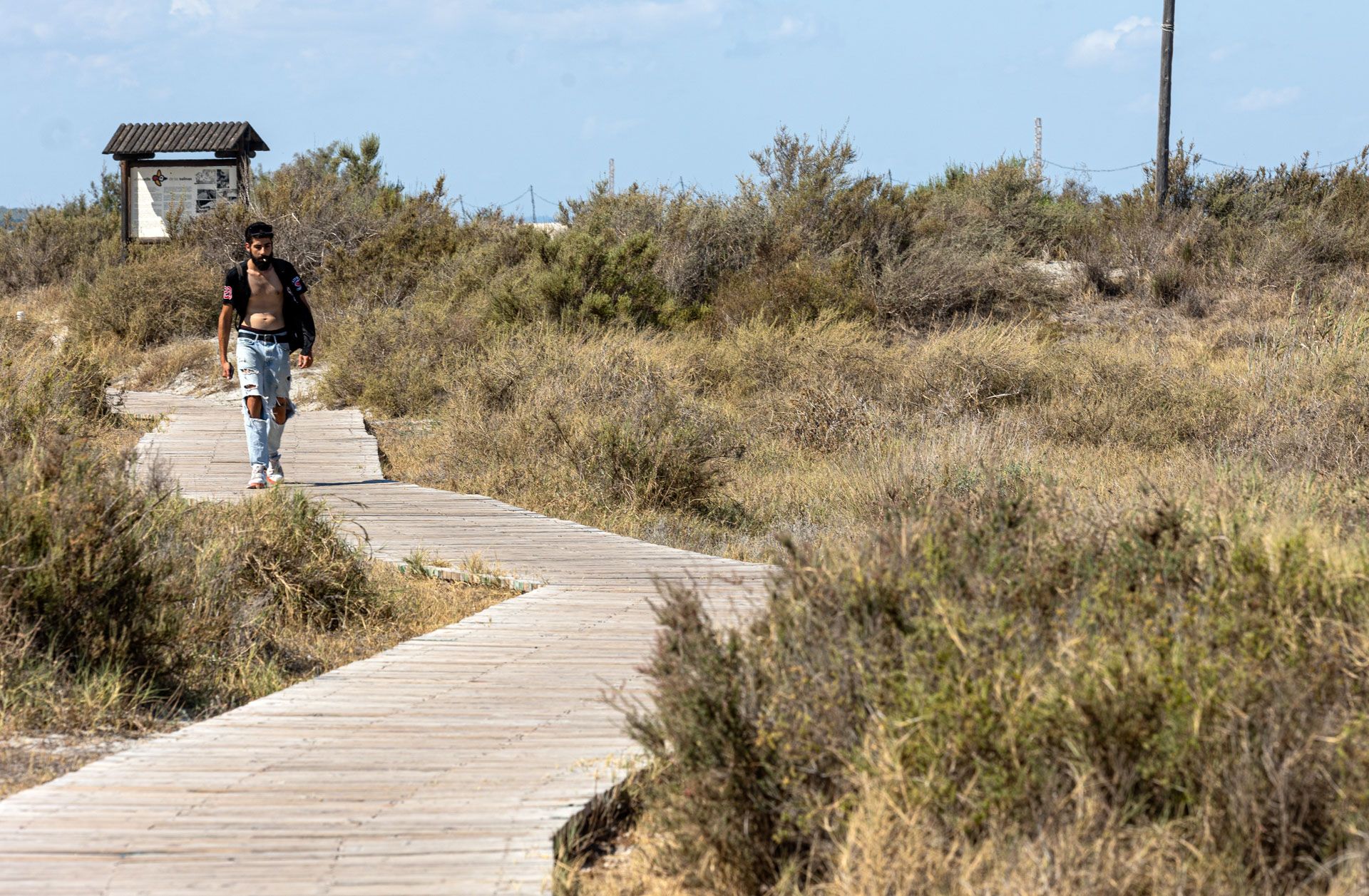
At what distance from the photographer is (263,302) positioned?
939 centimetres

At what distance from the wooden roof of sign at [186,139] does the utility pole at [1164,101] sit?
15929 millimetres

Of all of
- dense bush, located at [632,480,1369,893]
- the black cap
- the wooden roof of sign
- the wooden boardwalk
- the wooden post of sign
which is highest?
the wooden roof of sign

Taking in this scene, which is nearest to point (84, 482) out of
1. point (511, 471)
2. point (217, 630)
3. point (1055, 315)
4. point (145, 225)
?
point (217, 630)

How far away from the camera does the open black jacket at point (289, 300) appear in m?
9.30

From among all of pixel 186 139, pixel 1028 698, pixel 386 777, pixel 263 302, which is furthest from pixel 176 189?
pixel 1028 698

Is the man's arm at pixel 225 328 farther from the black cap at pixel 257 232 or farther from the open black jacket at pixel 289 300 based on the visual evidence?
the black cap at pixel 257 232

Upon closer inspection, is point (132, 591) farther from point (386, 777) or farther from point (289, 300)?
point (289, 300)

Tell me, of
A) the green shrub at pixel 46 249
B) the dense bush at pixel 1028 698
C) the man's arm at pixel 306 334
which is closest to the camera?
the dense bush at pixel 1028 698

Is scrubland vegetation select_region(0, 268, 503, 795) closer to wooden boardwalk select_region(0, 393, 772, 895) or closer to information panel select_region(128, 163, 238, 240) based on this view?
wooden boardwalk select_region(0, 393, 772, 895)

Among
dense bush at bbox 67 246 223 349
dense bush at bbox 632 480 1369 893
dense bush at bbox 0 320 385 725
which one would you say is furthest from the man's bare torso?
dense bush at bbox 67 246 223 349

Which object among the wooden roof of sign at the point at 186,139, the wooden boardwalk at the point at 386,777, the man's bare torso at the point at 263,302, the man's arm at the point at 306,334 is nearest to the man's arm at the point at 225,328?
the man's bare torso at the point at 263,302

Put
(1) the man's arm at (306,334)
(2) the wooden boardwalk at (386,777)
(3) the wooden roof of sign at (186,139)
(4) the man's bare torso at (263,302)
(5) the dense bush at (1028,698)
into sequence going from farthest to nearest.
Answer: (3) the wooden roof of sign at (186,139) < (1) the man's arm at (306,334) < (4) the man's bare torso at (263,302) < (2) the wooden boardwalk at (386,777) < (5) the dense bush at (1028,698)

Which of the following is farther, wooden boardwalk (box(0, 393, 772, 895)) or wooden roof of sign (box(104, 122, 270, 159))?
wooden roof of sign (box(104, 122, 270, 159))

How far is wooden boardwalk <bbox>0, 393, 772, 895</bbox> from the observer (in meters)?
3.39
